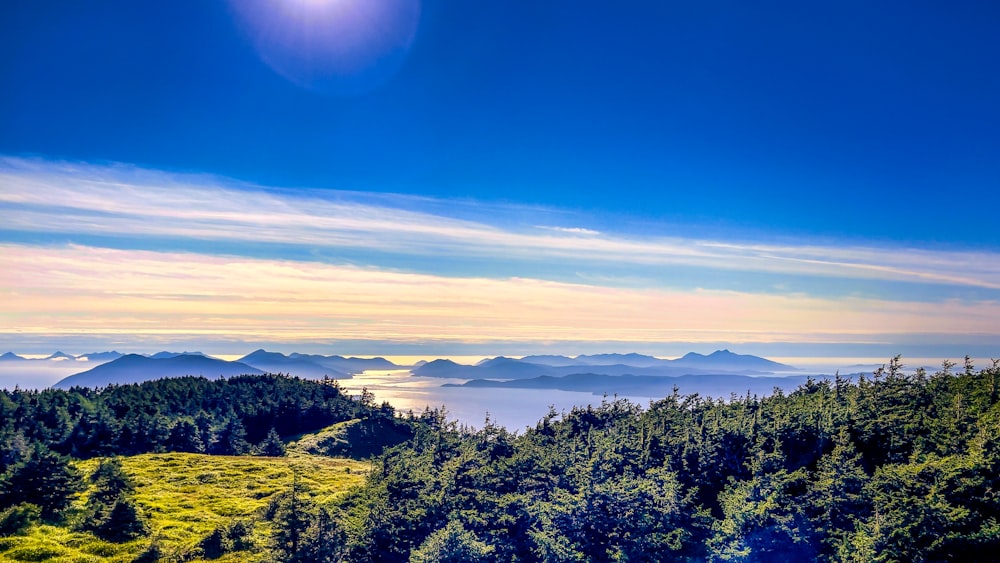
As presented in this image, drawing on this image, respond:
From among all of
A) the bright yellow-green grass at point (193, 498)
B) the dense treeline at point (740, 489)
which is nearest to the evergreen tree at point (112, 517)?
the bright yellow-green grass at point (193, 498)

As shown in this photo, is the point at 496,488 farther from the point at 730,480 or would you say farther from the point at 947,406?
the point at 947,406

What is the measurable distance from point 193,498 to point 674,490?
81.7 m

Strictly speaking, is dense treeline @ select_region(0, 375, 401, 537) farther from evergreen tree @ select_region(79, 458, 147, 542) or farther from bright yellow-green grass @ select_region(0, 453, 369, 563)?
bright yellow-green grass @ select_region(0, 453, 369, 563)

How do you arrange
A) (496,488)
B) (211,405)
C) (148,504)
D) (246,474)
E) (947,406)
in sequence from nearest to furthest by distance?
1. (947,406)
2. (496,488)
3. (148,504)
4. (246,474)
5. (211,405)

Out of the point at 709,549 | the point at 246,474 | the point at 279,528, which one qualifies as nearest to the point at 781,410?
the point at 709,549

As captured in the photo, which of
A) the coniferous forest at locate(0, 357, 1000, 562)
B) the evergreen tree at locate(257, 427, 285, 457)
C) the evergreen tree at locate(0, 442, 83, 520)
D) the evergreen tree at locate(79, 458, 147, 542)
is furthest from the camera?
the evergreen tree at locate(257, 427, 285, 457)

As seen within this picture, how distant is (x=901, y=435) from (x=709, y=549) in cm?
2145

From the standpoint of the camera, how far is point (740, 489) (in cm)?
4897

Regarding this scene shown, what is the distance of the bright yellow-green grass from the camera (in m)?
62.4

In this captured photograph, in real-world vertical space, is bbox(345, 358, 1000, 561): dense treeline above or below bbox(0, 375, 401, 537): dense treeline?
above

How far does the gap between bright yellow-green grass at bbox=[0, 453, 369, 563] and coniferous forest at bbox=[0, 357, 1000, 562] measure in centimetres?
276

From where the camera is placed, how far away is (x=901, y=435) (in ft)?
168

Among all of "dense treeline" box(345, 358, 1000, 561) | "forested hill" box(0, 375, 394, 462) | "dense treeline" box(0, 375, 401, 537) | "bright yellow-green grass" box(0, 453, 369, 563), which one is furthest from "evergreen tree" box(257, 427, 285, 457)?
"dense treeline" box(345, 358, 1000, 561)

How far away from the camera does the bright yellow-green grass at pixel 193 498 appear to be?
62.4 meters
